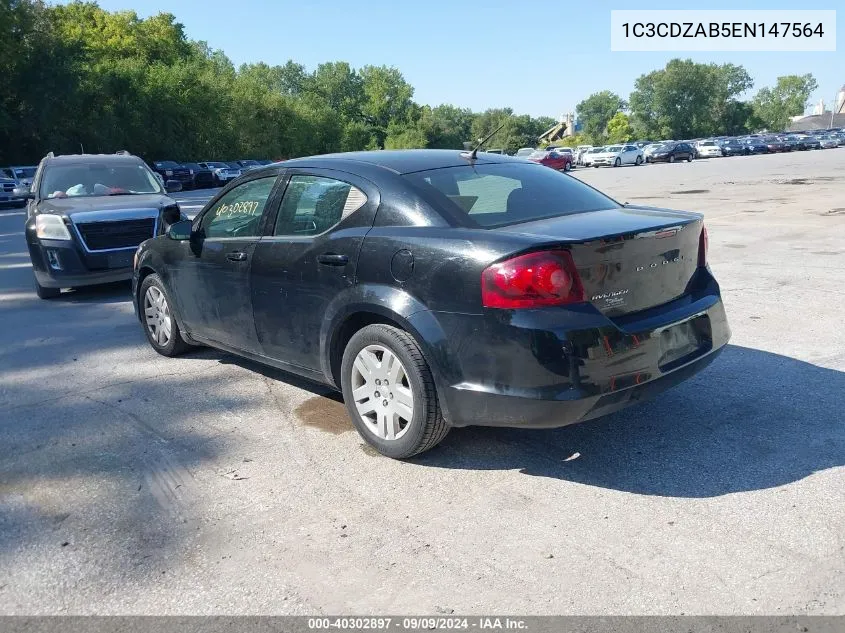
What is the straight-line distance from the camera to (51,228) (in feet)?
29.1

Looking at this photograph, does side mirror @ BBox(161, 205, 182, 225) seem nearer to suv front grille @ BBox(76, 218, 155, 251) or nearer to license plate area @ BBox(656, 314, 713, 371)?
suv front grille @ BBox(76, 218, 155, 251)

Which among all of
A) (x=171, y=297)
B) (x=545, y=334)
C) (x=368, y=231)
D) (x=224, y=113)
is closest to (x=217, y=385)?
(x=171, y=297)

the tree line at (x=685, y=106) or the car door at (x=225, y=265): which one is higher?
the tree line at (x=685, y=106)

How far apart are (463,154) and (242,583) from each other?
10.1 ft

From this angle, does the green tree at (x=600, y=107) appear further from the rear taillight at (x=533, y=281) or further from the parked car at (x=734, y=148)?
the rear taillight at (x=533, y=281)

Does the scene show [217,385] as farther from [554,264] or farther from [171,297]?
[554,264]

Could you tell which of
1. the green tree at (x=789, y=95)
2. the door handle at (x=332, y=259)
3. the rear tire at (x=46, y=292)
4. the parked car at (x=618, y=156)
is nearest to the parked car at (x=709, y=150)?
the parked car at (x=618, y=156)

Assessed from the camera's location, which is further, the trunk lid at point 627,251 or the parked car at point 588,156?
→ the parked car at point 588,156

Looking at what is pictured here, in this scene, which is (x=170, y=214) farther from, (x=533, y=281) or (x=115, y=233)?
(x=533, y=281)

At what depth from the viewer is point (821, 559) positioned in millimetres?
3014

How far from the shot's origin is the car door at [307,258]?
14.1ft

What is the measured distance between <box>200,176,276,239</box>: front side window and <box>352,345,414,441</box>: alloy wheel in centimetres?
137

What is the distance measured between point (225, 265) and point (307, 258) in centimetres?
93

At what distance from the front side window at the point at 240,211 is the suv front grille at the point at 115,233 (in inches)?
152
